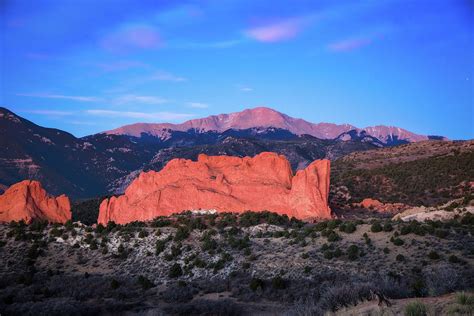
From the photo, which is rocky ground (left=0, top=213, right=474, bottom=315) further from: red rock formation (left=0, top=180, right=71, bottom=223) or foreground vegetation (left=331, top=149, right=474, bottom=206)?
foreground vegetation (left=331, top=149, right=474, bottom=206)

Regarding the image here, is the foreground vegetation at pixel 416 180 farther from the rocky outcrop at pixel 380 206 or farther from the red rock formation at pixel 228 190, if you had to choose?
the red rock formation at pixel 228 190

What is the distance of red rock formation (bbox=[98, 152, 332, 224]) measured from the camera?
4472cm

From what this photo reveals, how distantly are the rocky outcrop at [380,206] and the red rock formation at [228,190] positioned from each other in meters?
11.7

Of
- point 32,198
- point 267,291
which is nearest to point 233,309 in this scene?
point 267,291

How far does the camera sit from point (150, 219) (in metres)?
47.5

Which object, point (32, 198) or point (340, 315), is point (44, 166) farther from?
point (340, 315)

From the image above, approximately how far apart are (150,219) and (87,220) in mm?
22431

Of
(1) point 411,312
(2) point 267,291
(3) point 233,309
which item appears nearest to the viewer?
(1) point 411,312

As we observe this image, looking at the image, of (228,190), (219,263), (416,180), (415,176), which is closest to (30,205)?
(228,190)

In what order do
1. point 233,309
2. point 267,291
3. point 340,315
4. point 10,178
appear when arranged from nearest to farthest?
point 340,315 < point 233,309 < point 267,291 < point 10,178

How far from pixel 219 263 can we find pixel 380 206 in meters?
30.5

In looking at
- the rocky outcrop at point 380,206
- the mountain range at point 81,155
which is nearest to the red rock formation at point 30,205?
the rocky outcrop at point 380,206

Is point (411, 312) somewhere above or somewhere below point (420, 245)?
above

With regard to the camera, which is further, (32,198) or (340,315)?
(32,198)
